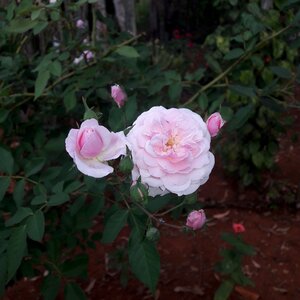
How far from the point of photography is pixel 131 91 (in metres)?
1.70

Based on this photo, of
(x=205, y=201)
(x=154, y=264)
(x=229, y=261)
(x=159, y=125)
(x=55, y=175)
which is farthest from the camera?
(x=205, y=201)

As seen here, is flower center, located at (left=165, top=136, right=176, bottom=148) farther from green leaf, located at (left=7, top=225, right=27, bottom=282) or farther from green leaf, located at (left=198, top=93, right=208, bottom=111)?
green leaf, located at (left=198, top=93, right=208, bottom=111)

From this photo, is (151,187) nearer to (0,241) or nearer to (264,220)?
(0,241)

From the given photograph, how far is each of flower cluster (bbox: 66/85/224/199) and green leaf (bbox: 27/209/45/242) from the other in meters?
0.35

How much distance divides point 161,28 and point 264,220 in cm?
478

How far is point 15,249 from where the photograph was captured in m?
1.07

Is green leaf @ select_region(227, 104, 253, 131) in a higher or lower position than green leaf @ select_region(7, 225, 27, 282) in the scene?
lower

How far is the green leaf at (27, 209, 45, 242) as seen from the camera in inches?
42.1

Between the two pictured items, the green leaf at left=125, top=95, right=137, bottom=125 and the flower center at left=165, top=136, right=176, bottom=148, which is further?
the green leaf at left=125, top=95, right=137, bottom=125

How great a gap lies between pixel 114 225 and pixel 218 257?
156 centimetres

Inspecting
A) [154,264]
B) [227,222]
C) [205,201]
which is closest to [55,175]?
[154,264]

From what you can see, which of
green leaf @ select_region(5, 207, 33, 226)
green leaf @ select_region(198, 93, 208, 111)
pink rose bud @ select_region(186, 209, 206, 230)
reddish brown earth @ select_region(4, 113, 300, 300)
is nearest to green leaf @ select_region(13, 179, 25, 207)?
green leaf @ select_region(5, 207, 33, 226)

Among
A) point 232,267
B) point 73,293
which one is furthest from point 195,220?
point 232,267

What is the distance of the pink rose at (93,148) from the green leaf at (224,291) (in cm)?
140
